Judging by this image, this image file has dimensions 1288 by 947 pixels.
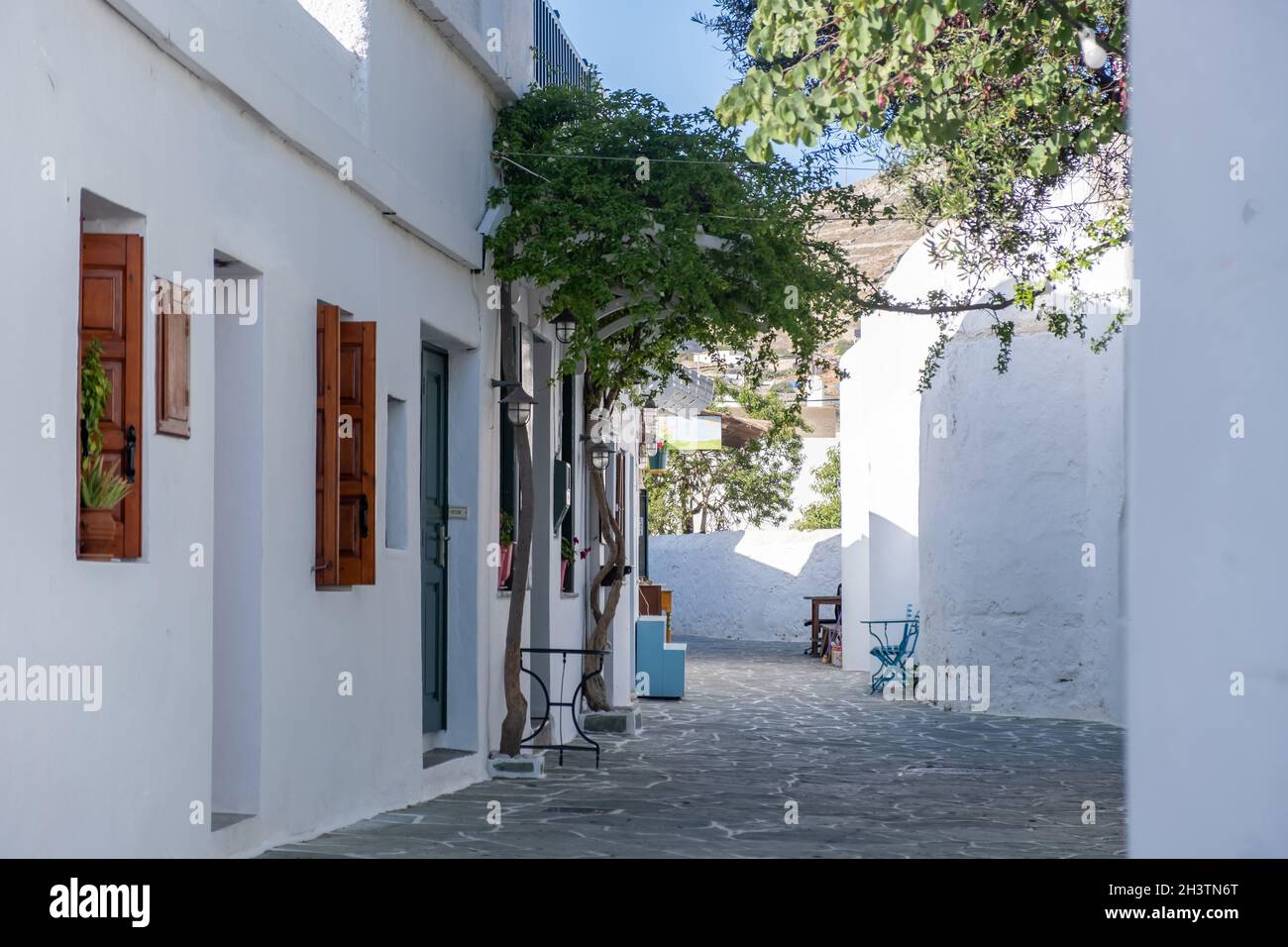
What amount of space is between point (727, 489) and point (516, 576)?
2681 cm

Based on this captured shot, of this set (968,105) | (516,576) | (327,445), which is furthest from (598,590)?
(327,445)

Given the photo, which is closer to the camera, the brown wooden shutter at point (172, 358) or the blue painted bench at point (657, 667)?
the brown wooden shutter at point (172, 358)

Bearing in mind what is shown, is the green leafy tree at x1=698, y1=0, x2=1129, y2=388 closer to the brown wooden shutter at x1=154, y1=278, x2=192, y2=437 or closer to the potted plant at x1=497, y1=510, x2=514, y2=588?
the brown wooden shutter at x1=154, y1=278, x2=192, y2=437

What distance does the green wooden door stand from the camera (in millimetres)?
9516

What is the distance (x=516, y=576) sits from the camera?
1021 cm

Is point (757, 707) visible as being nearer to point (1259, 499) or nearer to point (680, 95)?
point (680, 95)

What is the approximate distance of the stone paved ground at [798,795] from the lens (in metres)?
7.23

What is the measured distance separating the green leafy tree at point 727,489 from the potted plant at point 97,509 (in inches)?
1220

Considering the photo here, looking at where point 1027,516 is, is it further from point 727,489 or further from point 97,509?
point 727,489

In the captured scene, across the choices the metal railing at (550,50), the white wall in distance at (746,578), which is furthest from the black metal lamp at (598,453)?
the white wall in distance at (746,578)

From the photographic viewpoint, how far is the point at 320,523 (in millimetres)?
7242

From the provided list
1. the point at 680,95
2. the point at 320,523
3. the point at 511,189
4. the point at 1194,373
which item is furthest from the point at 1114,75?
the point at 1194,373

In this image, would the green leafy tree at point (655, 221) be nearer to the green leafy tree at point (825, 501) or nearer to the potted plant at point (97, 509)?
the potted plant at point (97, 509)

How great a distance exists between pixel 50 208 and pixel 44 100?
0.31 metres
